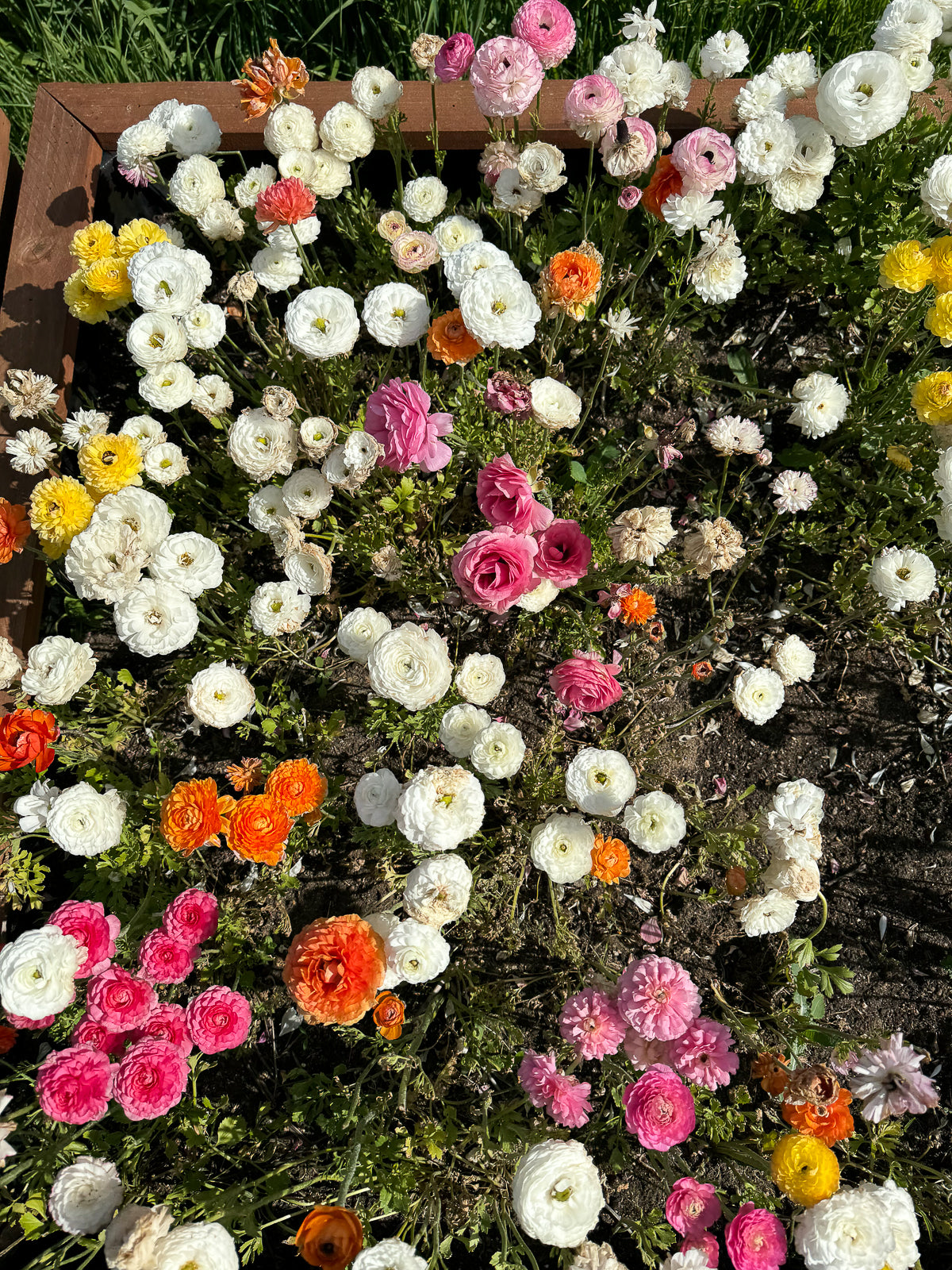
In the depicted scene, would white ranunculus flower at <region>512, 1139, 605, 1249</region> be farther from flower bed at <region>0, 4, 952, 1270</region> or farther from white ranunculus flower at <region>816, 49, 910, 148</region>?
white ranunculus flower at <region>816, 49, 910, 148</region>

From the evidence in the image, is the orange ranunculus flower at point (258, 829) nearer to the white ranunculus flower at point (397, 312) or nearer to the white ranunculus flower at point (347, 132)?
the white ranunculus flower at point (397, 312)

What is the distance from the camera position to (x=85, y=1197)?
1.63 meters

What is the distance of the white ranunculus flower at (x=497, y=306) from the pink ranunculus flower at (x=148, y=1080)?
64.8 inches


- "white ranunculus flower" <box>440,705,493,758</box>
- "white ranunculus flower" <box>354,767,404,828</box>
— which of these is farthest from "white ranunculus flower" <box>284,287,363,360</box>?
"white ranunculus flower" <box>354,767,404,828</box>

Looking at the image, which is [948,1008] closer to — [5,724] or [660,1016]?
[660,1016]

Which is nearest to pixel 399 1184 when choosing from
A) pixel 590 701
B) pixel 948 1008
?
pixel 590 701

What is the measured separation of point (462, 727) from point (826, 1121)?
1082 millimetres

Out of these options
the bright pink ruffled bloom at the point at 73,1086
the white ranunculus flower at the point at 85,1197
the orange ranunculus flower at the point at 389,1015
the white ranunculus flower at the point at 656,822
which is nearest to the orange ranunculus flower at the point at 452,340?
the white ranunculus flower at the point at 656,822

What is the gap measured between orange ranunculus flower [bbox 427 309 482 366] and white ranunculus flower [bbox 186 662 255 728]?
0.93m

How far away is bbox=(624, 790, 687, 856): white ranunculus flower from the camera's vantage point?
1.86 meters

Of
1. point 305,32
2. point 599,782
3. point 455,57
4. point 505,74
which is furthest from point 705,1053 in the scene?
point 305,32

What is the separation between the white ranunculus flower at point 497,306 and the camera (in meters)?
1.80

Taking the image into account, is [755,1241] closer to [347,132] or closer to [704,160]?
[704,160]

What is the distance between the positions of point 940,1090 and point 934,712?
1.04 m
